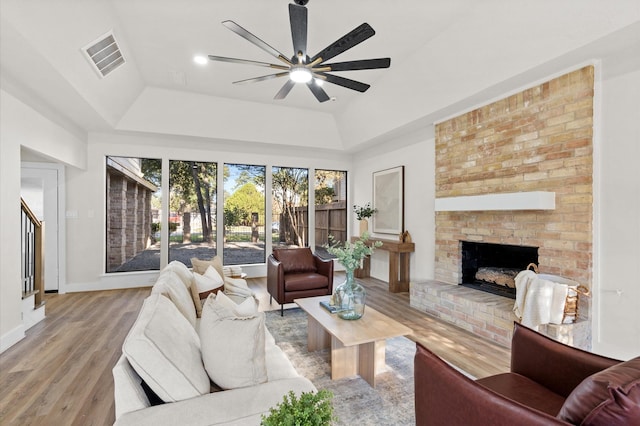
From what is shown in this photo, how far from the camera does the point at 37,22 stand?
7.90ft

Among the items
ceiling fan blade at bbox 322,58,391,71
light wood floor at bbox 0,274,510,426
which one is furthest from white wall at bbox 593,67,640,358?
ceiling fan blade at bbox 322,58,391,71

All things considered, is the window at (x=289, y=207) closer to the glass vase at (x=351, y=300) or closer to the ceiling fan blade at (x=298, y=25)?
the glass vase at (x=351, y=300)

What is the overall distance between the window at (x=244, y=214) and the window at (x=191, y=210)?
274mm

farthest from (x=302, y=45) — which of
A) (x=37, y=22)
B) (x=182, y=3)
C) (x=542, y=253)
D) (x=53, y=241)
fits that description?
(x=53, y=241)

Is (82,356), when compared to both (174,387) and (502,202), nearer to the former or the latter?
(174,387)

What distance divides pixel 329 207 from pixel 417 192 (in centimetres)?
239

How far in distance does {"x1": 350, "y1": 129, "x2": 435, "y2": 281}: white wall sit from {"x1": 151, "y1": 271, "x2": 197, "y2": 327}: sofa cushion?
3694 mm

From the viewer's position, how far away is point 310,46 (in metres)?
3.64

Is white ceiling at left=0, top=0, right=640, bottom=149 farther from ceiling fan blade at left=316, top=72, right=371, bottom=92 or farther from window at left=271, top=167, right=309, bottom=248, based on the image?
window at left=271, top=167, right=309, bottom=248

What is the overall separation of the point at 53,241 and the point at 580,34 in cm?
727

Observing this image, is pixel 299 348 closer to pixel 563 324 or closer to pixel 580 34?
pixel 563 324

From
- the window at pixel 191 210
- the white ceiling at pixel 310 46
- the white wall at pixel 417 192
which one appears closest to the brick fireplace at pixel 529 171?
the white ceiling at pixel 310 46

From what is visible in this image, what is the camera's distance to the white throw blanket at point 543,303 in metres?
2.71

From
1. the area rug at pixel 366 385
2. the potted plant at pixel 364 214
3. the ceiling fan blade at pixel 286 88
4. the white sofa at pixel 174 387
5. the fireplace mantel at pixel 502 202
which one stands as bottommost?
the area rug at pixel 366 385
